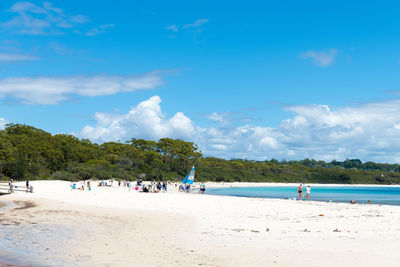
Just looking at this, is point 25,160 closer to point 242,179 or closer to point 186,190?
point 186,190

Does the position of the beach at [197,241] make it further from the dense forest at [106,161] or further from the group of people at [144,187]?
the dense forest at [106,161]

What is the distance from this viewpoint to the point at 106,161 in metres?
87.4

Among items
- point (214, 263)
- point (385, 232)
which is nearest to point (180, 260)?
point (214, 263)

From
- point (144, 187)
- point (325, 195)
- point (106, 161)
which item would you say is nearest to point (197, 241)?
point (144, 187)

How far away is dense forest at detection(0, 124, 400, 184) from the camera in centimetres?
6694

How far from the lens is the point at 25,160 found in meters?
66.5

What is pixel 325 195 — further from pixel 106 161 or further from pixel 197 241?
pixel 197 241

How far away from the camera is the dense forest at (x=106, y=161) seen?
220 feet

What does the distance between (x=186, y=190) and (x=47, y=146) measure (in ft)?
117

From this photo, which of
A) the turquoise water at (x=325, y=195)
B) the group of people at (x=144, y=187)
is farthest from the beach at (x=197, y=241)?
the turquoise water at (x=325, y=195)

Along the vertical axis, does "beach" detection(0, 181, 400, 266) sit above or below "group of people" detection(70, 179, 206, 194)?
below

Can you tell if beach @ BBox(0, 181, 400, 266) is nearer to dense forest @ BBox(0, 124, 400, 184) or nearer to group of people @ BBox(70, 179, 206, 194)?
group of people @ BBox(70, 179, 206, 194)

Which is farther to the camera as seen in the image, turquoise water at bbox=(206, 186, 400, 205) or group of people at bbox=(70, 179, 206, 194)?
turquoise water at bbox=(206, 186, 400, 205)

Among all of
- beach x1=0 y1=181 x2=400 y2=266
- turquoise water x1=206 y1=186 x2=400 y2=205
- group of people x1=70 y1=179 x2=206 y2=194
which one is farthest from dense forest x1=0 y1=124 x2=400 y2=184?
beach x1=0 y1=181 x2=400 y2=266
